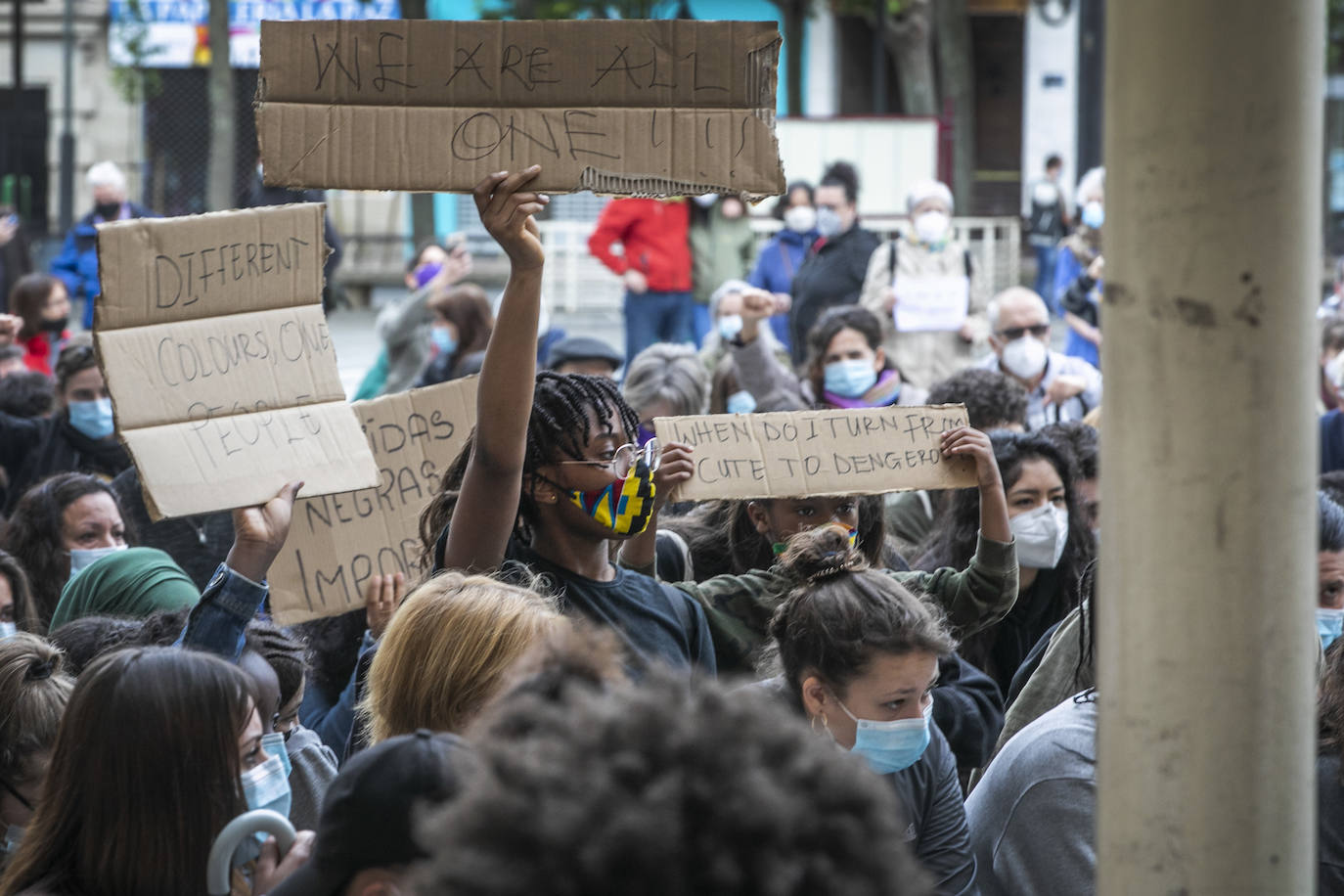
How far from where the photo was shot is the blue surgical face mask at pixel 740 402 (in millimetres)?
6281

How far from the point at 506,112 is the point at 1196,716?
1.86m

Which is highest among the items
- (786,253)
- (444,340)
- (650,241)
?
(650,241)

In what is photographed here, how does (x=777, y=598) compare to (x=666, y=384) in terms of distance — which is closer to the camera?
(x=777, y=598)

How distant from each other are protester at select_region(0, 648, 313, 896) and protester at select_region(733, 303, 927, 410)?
424 cm

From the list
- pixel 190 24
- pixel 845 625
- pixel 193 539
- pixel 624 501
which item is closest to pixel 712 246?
pixel 193 539

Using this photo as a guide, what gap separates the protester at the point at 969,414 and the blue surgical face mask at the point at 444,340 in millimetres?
2881

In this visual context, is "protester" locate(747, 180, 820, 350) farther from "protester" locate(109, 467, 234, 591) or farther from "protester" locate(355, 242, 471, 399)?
"protester" locate(109, 467, 234, 591)

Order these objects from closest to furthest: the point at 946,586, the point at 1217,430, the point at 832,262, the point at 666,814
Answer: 1. the point at 666,814
2. the point at 1217,430
3. the point at 946,586
4. the point at 832,262

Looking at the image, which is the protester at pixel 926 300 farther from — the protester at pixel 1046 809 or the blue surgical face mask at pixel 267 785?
the blue surgical face mask at pixel 267 785

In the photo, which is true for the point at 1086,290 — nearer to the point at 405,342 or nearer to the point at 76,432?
the point at 405,342

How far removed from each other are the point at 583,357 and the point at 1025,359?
1864mm

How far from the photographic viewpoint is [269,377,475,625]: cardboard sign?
12.3 feet

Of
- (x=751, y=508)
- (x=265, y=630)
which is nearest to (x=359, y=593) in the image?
(x=265, y=630)

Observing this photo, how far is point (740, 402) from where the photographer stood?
6.32m
